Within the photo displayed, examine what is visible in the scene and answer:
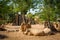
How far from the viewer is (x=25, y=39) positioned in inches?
522

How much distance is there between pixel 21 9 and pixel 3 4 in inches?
992

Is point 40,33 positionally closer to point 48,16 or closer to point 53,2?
point 53,2

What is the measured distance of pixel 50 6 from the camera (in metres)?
20.2

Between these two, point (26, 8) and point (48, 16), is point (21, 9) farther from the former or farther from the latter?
point (48, 16)

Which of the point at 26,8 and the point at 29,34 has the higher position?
Result: the point at 26,8

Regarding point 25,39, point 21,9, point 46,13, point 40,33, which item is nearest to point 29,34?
point 40,33

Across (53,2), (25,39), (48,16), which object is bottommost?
(25,39)

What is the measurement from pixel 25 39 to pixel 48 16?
10.2m

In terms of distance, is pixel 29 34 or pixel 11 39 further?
pixel 29 34

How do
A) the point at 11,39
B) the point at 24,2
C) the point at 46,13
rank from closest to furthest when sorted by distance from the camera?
the point at 11,39, the point at 46,13, the point at 24,2

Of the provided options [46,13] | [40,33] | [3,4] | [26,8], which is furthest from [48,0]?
[26,8]

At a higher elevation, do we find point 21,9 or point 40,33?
point 21,9

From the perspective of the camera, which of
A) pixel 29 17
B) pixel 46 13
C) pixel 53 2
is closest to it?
pixel 53 2

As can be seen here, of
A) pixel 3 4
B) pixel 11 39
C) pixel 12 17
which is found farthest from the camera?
pixel 12 17
